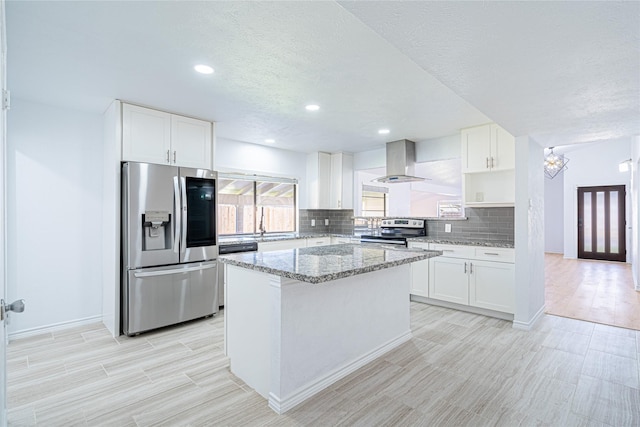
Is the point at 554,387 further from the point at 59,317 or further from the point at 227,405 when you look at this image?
the point at 59,317

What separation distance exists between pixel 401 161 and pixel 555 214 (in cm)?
772

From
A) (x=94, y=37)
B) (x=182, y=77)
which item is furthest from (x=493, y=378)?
(x=94, y=37)

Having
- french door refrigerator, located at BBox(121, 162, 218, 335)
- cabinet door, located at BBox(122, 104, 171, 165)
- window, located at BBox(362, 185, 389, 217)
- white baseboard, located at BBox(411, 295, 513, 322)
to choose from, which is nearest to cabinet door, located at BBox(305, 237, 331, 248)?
window, located at BBox(362, 185, 389, 217)

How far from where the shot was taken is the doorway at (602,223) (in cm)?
809

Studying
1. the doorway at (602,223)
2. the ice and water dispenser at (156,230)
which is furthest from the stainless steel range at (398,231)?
the doorway at (602,223)

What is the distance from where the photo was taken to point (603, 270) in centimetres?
692

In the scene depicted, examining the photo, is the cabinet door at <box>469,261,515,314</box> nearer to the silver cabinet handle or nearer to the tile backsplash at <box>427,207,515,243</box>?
the tile backsplash at <box>427,207,515,243</box>

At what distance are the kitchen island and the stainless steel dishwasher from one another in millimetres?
1479

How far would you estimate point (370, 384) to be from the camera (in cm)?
237

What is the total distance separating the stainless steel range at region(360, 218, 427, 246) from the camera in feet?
15.8

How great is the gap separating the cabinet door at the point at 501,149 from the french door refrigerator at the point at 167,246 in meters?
3.49

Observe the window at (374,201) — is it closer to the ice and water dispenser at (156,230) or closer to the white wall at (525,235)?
the white wall at (525,235)

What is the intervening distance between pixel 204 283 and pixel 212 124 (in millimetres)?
1951

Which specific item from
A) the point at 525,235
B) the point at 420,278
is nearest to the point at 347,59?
the point at 525,235
